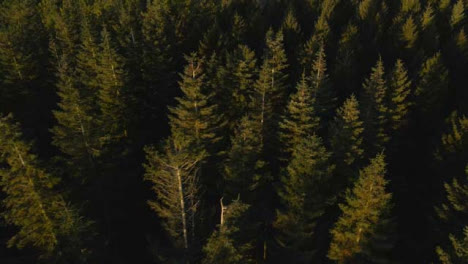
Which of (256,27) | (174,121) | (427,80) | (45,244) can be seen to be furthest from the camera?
(256,27)

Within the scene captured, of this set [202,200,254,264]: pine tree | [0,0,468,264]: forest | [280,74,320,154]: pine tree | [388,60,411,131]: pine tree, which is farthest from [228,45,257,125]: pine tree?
[202,200,254,264]: pine tree

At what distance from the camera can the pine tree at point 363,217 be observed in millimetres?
20078

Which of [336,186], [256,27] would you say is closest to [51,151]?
[336,186]

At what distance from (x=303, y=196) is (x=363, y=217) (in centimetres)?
349

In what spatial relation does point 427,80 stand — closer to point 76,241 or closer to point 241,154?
point 241,154

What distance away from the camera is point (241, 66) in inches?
1277

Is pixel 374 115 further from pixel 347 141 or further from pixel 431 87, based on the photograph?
pixel 431 87

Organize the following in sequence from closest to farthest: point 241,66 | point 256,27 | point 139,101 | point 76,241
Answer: point 76,241 < point 241,66 < point 139,101 < point 256,27

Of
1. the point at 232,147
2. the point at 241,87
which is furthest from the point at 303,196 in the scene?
the point at 241,87

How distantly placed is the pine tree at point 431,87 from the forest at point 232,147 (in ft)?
0.56

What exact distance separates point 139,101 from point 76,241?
18.4 m

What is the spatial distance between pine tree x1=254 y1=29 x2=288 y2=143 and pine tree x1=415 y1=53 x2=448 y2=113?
14.3 metres

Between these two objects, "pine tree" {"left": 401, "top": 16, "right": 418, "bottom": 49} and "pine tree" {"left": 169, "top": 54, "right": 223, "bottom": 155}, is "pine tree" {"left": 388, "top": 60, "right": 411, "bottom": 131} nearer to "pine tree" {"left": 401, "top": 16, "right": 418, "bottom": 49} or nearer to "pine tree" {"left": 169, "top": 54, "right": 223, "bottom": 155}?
"pine tree" {"left": 401, "top": 16, "right": 418, "bottom": 49}

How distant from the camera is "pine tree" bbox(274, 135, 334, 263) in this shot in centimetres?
2283
